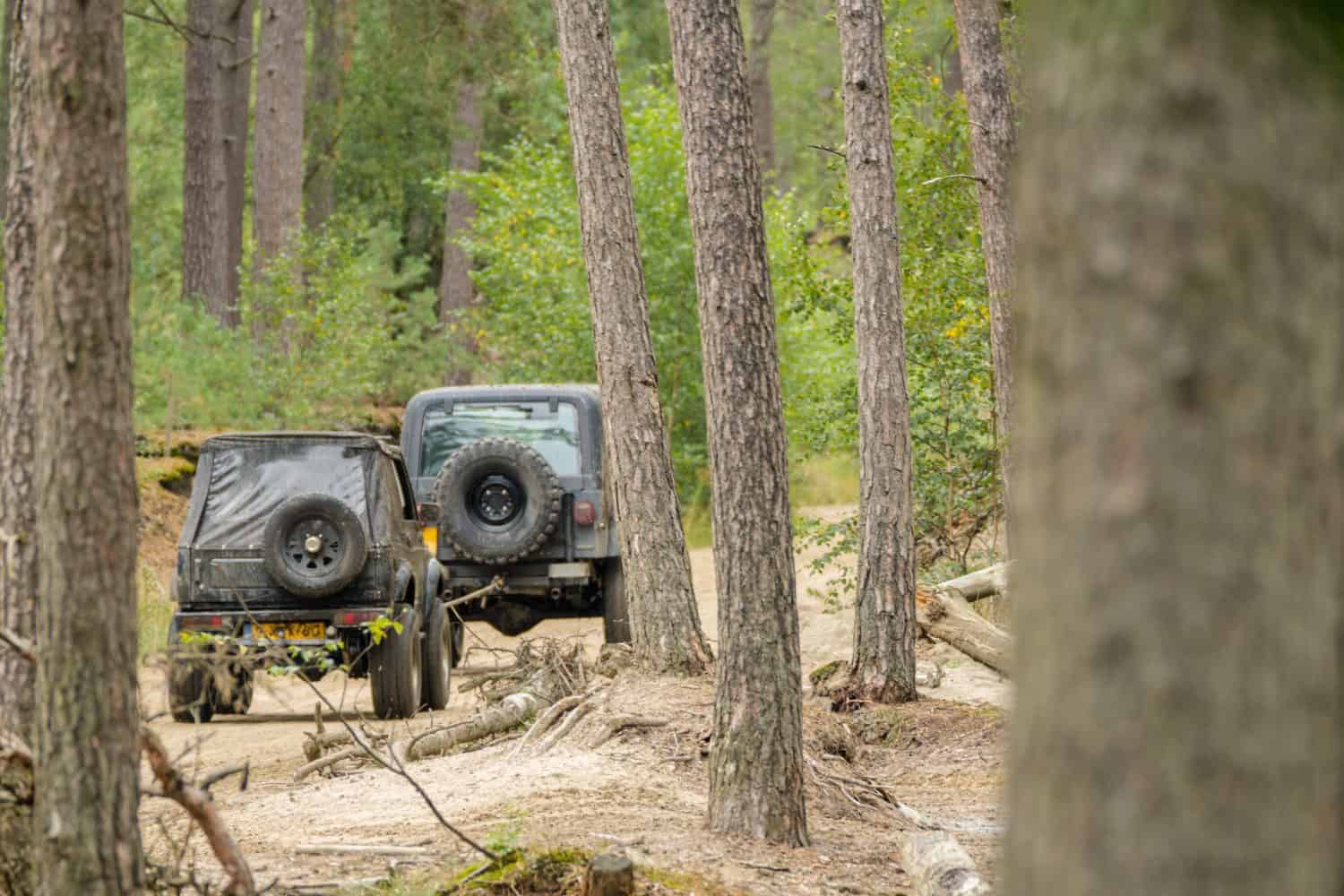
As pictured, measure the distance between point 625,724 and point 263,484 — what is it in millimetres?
3906

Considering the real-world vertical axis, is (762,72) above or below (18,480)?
above

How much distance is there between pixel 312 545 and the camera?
11.2 meters

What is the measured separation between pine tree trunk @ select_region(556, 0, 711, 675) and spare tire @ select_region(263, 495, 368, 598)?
1.89 m

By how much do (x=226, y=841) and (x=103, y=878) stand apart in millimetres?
625

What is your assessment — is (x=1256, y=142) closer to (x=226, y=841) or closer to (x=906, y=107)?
(x=226, y=841)

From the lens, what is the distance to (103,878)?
382cm

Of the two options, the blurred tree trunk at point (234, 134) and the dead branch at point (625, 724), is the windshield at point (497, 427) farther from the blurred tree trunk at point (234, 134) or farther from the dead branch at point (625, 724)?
the blurred tree trunk at point (234, 134)

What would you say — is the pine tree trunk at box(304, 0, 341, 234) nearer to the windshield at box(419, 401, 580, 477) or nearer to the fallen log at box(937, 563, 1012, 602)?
the windshield at box(419, 401, 580, 477)

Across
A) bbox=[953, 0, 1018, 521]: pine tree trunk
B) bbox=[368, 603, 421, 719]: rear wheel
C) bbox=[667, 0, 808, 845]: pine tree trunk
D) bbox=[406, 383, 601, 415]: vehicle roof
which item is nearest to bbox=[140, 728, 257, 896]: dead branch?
bbox=[667, 0, 808, 845]: pine tree trunk

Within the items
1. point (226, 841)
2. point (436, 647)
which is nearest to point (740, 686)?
point (226, 841)

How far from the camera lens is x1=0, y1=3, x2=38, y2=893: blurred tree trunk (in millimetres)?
4551

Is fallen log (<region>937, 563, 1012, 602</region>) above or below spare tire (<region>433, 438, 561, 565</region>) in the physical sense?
below

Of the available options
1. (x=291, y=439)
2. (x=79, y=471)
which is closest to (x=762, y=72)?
(x=291, y=439)

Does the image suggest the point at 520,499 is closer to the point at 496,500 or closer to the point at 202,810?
the point at 496,500
